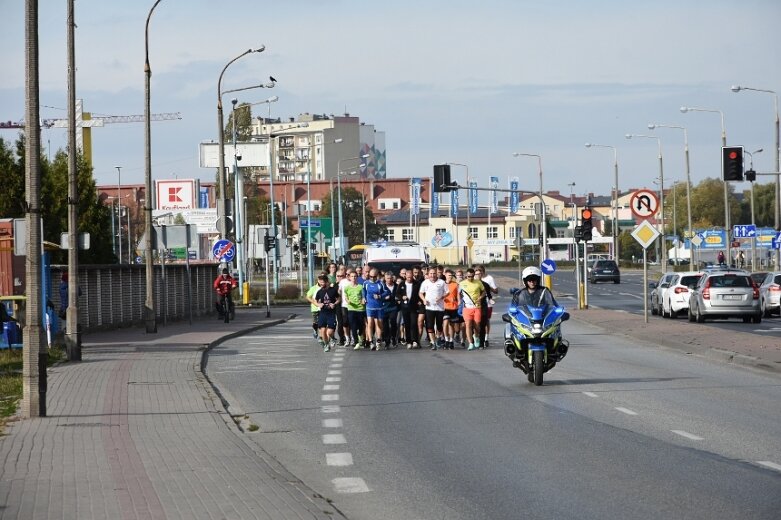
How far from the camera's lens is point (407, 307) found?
102 feet

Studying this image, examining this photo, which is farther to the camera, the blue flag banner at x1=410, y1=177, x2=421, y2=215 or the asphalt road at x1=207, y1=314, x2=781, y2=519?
the blue flag banner at x1=410, y1=177, x2=421, y2=215

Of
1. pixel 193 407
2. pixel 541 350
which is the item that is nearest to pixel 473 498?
pixel 193 407

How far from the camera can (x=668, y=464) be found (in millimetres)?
11148

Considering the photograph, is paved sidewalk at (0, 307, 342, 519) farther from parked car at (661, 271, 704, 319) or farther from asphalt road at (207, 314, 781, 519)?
parked car at (661, 271, 704, 319)

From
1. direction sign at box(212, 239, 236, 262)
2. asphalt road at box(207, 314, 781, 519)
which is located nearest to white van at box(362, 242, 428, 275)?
direction sign at box(212, 239, 236, 262)

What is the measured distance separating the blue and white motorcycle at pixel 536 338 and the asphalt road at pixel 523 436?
0.36 metres

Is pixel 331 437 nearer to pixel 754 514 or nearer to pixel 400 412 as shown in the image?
pixel 400 412

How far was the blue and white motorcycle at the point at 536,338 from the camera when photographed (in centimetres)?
1941

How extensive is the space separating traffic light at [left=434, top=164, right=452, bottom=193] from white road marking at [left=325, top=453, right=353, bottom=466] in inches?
1540

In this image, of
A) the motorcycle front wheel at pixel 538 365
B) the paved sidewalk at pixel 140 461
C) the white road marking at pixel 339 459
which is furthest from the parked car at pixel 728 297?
the white road marking at pixel 339 459

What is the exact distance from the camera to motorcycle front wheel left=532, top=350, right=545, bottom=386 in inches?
759

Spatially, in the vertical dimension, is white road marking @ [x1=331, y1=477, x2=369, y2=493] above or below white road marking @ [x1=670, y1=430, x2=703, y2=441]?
above

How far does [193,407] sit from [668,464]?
23.2 ft

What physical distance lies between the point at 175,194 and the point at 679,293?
177 ft
